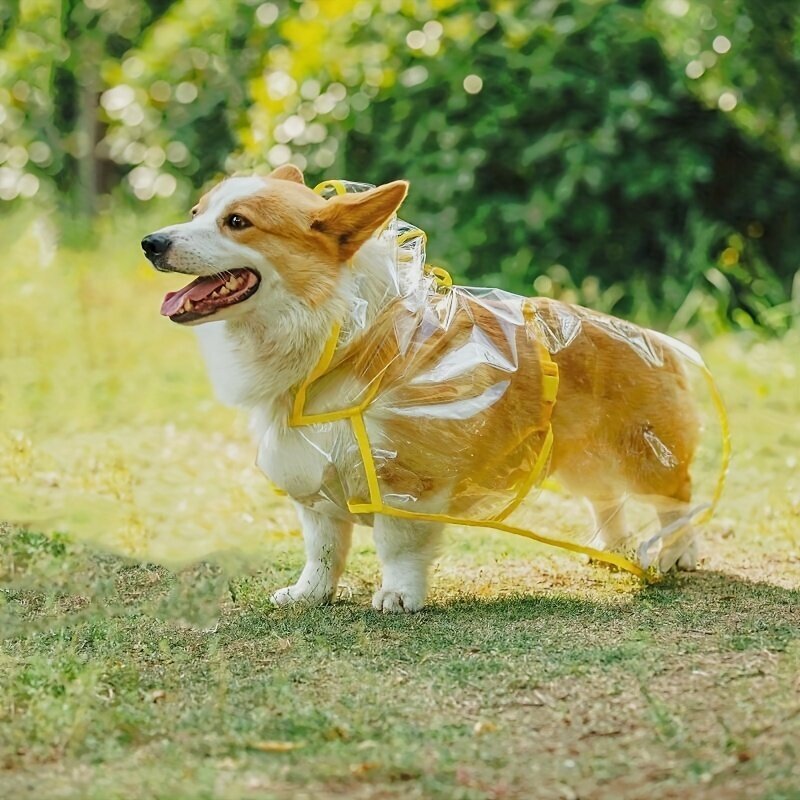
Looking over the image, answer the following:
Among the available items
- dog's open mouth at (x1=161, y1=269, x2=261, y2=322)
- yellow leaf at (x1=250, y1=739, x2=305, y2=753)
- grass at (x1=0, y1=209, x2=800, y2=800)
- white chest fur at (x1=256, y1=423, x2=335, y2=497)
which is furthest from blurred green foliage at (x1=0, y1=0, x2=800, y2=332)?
yellow leaf at (x1=250, y1=739, x2=305, y2=753)

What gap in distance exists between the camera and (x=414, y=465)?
3.39 m

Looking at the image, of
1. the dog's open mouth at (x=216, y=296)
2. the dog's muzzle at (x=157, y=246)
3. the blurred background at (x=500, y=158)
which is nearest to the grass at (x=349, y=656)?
the dog's open mouth at (x=216, y=296)

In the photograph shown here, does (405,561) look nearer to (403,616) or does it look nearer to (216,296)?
(403,616)

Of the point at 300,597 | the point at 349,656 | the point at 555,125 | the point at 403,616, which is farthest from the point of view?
the point at 555,125

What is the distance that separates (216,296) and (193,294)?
0.20 ft

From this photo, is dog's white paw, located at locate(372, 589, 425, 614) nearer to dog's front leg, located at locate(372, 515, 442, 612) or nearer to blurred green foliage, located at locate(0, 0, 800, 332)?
dog's front leg, located at locate(372, 515, 442, 612)

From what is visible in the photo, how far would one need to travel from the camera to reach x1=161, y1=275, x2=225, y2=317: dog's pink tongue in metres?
3.27

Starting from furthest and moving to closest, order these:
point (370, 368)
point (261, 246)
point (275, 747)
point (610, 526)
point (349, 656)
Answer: point (610, 526), point (370, 368), point (261, 246), point (349, 656), point (275, 747)

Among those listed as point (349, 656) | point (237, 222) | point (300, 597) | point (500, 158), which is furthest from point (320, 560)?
point (500, 158)

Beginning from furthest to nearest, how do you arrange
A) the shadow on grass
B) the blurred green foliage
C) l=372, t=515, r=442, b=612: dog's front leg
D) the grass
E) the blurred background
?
1. the blurred green foliage
2. the blurred background
3. l=372, t=515, r=442, b=612: dog's front leg
4. the shadow on grass
5. the grass

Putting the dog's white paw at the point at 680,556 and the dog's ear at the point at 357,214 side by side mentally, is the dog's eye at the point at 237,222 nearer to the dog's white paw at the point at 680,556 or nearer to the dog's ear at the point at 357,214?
the dog's ear at the point at 357,214

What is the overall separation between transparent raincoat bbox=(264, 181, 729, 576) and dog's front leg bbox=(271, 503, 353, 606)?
111mm

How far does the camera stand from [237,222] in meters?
Result: 3.25

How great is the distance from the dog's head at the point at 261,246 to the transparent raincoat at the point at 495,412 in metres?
0.15
